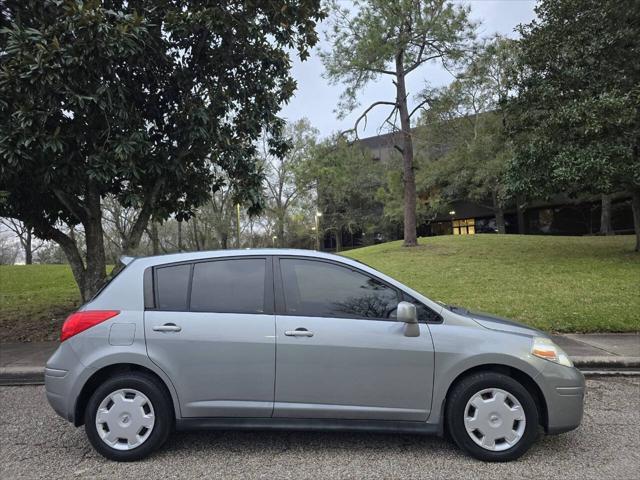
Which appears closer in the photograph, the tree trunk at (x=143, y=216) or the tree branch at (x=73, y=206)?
the tree branch at (x=73, y=206)

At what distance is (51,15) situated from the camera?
21.2 ft

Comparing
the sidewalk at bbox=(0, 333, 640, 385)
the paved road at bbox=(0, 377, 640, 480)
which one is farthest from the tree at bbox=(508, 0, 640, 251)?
the paved road at bbox=(0, 377, 640, 480)

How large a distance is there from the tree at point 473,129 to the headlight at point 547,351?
1399 centimetres

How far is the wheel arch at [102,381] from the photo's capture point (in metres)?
3.50

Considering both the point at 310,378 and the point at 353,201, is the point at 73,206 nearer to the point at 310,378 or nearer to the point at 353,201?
the point at 310,378

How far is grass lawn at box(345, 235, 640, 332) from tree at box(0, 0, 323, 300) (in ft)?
19.0

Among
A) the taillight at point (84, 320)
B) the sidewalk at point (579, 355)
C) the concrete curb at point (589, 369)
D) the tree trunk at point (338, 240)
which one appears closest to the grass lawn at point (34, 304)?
the sidewalk at point (579, 355)

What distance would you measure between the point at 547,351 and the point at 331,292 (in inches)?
70.3

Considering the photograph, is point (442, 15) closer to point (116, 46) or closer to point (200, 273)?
point (116, 46)

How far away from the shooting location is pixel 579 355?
6.04m

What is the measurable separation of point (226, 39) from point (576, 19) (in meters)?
12.1

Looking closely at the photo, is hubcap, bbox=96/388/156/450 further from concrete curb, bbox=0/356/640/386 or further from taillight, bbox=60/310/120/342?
concrete curb, bbox=0/356/640/386

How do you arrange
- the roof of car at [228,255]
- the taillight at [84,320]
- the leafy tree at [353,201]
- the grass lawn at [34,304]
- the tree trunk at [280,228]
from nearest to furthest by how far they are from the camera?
1. the taillight at [84,320]
2. the roof of car at [228,255]
3. the grass lawn at [34,304]
4. the leafy tree at [353,201]
5. the tree trunk at [280,228]

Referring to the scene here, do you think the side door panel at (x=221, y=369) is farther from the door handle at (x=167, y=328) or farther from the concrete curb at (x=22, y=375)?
the concrete curb at (x=22, y=375)
